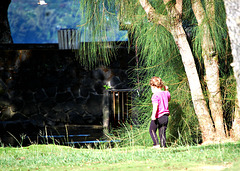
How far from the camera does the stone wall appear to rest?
347 inches

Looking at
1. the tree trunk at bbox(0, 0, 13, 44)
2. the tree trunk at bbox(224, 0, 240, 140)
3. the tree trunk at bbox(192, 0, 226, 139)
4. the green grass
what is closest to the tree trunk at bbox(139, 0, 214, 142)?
the tree trunk at bbox(192, 0, 226, 139)

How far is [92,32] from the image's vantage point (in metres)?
4.42

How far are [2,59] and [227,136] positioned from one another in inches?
243

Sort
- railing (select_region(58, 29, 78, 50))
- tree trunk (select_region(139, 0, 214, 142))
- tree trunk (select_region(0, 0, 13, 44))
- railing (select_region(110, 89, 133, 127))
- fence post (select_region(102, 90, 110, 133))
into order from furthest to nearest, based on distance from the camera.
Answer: tree trunk (select_region(0, 0, 13, 44)) < railing (select_region(58, 29, 78, 50)) < fence post (select_region(102, 90, 110, 133)) < railing (select_region(110, 89, 133, 127)) < tree trunk (select_region(139, 0, 214, 142))

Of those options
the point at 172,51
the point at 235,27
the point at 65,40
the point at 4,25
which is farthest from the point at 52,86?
the point at 235,27

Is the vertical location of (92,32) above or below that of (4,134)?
above

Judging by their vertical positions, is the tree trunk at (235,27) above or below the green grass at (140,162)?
above

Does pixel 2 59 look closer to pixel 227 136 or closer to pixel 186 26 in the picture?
pixel 186 26

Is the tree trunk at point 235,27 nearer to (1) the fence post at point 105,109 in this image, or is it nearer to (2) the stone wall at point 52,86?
(1) the fence post at point 105,109

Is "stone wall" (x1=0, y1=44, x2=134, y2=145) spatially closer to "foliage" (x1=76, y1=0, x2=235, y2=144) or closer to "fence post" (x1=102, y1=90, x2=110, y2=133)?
"fence post" (x1=102, y1=90, x2=110, y2=133)

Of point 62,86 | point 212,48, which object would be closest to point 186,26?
point 212,48

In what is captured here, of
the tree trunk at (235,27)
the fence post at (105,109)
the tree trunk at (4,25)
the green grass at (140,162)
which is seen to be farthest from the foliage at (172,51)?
the tree trunk at (4,25)

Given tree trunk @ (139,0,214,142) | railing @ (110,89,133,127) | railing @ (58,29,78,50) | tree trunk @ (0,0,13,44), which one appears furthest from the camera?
tree trunk @ (0,0,13,44)

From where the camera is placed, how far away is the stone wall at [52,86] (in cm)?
882
